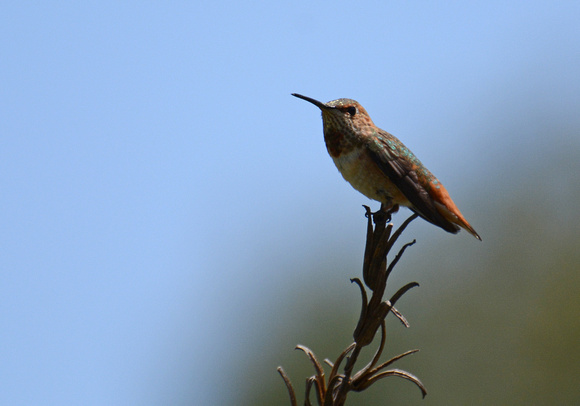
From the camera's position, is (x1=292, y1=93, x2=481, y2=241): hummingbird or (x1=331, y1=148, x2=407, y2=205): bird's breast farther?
(x1=331, y1=148, x2=407, y2=205): bird's breast

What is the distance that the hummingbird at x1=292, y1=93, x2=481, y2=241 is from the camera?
426cm

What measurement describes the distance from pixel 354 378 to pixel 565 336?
22.6m

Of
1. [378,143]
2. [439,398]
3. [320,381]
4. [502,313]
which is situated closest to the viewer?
[320,381]

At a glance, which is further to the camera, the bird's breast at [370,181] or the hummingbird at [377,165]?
the bird's breast at [370,181]

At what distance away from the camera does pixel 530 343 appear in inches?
878

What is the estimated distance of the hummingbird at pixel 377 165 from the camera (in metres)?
4.26

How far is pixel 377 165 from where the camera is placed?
446 centimetres

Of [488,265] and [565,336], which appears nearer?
[565,336]

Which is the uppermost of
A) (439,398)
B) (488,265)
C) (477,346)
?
(488,265)

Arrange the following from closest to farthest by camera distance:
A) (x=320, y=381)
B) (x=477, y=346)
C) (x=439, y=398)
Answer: (x=320, y=381)
(x=439, y=398)
(x=477, y=346)

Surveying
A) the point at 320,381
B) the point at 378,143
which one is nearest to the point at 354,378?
the point at 320,381

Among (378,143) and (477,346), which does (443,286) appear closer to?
(477,346)

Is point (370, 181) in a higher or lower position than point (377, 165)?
lower

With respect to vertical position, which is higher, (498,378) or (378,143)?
(378,143)
